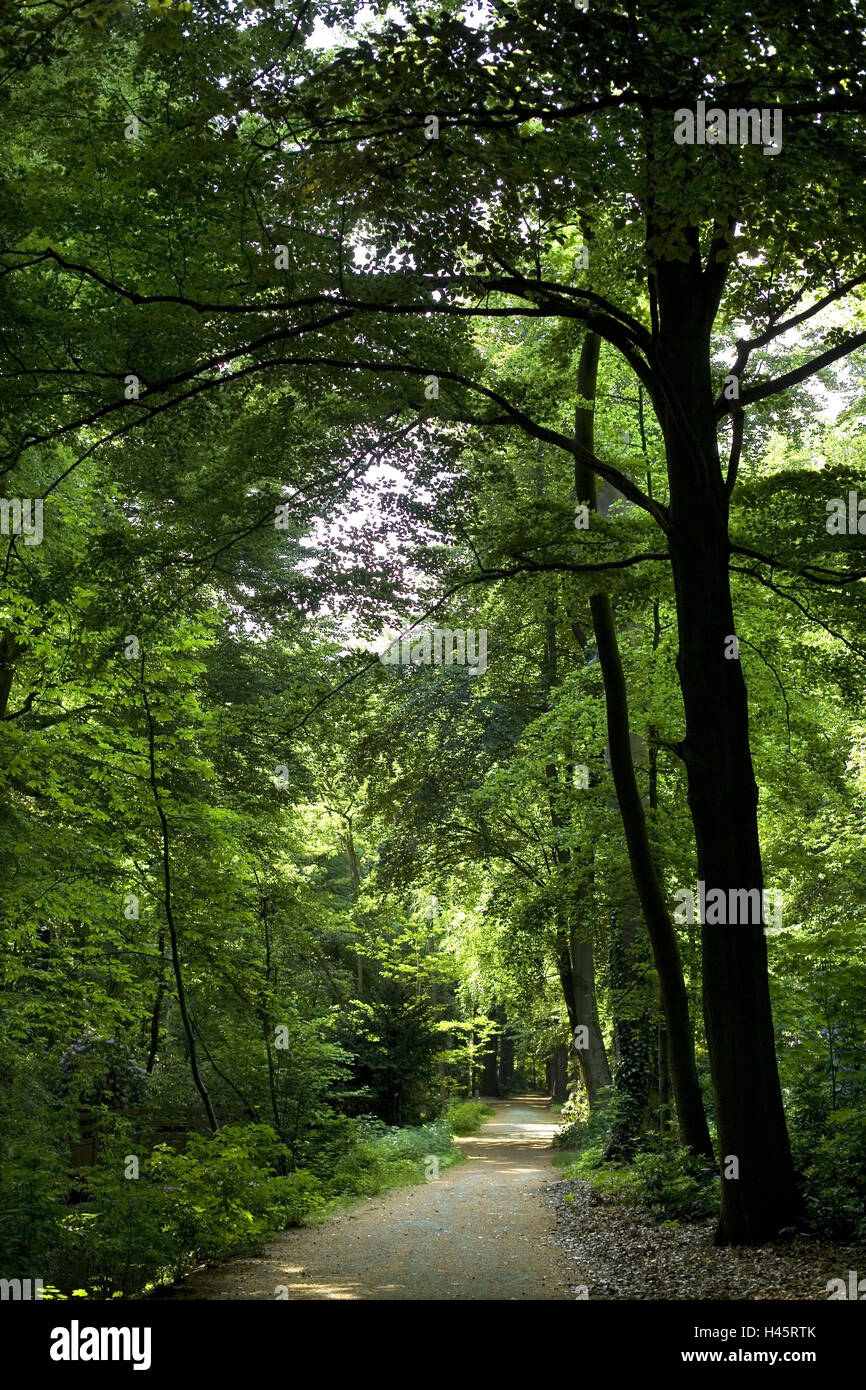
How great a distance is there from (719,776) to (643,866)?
3.37 m

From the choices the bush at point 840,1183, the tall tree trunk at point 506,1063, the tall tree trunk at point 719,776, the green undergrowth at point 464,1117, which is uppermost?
the tall tree trunk at point 719,776

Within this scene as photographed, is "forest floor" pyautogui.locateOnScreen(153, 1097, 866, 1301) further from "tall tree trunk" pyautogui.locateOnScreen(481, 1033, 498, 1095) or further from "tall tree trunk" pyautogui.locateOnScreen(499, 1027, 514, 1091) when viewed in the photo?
"tall tree trunk" pyautogui.locateOnScreen(499, 1027, 514, 1091)

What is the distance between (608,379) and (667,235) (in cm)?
841

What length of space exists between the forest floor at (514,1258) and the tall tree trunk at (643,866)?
112 centimetres

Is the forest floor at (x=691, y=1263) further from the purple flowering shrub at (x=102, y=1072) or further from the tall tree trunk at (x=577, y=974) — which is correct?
the tall tree trunk at (x=577, y=974)

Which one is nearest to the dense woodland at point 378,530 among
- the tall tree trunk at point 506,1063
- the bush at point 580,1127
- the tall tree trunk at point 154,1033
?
the tall tree trunk at point 154,1033

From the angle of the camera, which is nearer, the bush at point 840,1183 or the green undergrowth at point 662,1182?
the bush at point 840,1183

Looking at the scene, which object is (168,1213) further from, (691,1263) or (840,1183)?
(840,1183)

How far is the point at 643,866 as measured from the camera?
34.6 feet

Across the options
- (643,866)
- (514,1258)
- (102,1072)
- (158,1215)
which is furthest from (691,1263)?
(102,1072)

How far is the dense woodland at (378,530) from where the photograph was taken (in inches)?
237

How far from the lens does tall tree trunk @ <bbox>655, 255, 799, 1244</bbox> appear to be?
6.89 meters

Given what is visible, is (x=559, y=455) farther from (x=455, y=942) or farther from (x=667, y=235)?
(x=455, y=942)
